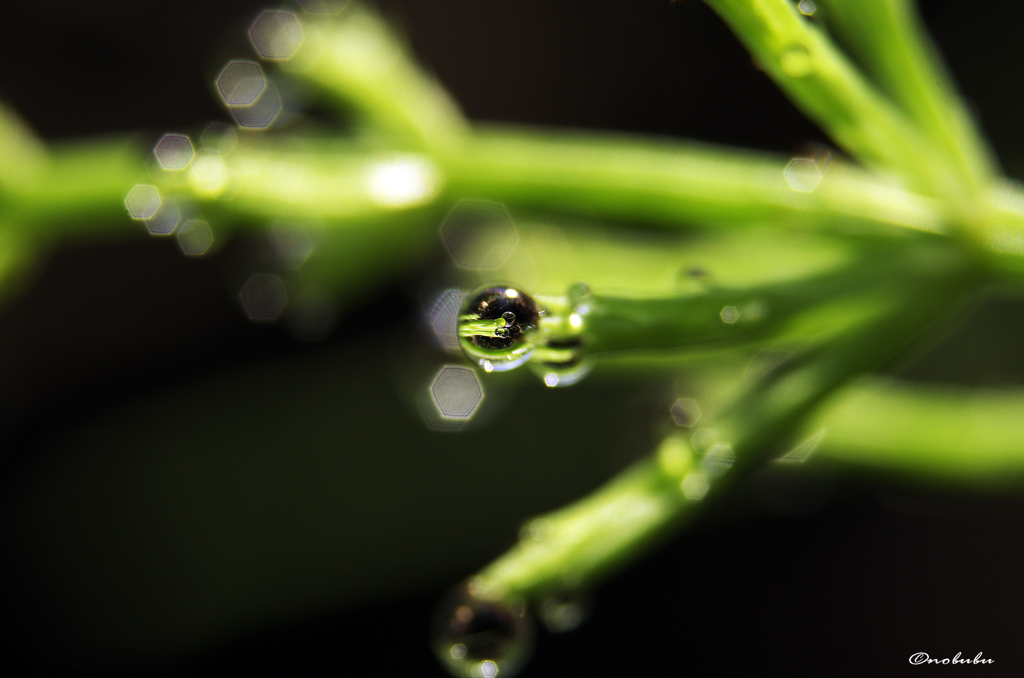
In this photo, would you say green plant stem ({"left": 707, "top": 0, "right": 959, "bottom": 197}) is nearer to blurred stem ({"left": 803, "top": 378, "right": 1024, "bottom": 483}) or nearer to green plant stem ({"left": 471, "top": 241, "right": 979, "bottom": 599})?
green plant stem ({"left": 471, "top": 241, "right": 979, "bottom": 599})

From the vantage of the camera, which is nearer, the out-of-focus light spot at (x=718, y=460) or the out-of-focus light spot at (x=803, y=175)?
the out-of-focus light spot at (x=718, y=460)

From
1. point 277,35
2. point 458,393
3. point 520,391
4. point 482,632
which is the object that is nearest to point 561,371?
point 482,632

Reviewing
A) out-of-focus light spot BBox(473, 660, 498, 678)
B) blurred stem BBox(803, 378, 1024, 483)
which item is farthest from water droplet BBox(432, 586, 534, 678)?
blurred stem BBox(803, 378, 1024, 483)

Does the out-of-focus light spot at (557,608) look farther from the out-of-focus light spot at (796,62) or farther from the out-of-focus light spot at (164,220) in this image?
the out-of-focus light spot at (164,220)

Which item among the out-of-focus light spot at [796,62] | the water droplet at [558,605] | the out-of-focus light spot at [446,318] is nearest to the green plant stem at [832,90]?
the out-of-focus light spot at [796,62]

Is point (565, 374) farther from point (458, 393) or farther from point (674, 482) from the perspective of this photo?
point (458, 393)
